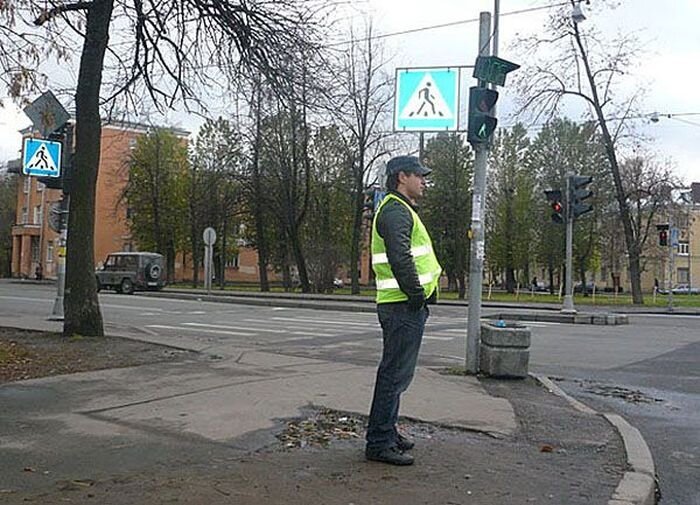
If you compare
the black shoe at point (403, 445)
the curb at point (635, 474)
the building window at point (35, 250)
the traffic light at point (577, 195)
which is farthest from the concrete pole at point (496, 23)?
the building window at point (35, 250)

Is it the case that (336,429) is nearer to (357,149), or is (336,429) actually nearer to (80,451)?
(80,451)

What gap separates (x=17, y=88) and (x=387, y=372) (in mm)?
6093

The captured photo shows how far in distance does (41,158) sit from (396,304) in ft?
34.4

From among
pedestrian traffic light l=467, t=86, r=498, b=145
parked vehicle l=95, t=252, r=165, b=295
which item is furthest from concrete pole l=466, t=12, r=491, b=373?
parked vehicle l=95, t=252, r=165, b=295

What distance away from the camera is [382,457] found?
5.54 m

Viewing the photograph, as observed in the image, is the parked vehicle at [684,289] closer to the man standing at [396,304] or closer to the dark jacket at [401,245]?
the man standing at [396,304]

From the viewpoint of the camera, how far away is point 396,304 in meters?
5.56

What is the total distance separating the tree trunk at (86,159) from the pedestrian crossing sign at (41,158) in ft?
5.66

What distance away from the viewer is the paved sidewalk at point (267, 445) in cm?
486

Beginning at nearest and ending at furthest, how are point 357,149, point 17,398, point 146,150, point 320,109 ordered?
1. point 17,398
2. point 320,109
3. point 357,149
4. point 146,150

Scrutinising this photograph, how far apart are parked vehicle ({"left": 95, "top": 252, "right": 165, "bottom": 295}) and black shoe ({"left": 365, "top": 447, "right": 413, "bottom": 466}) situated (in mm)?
36963

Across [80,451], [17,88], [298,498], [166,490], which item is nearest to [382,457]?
[298,498]

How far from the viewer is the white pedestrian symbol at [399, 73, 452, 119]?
11414 mm

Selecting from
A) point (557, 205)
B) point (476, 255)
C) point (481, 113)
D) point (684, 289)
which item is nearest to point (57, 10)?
point (481, 113)
